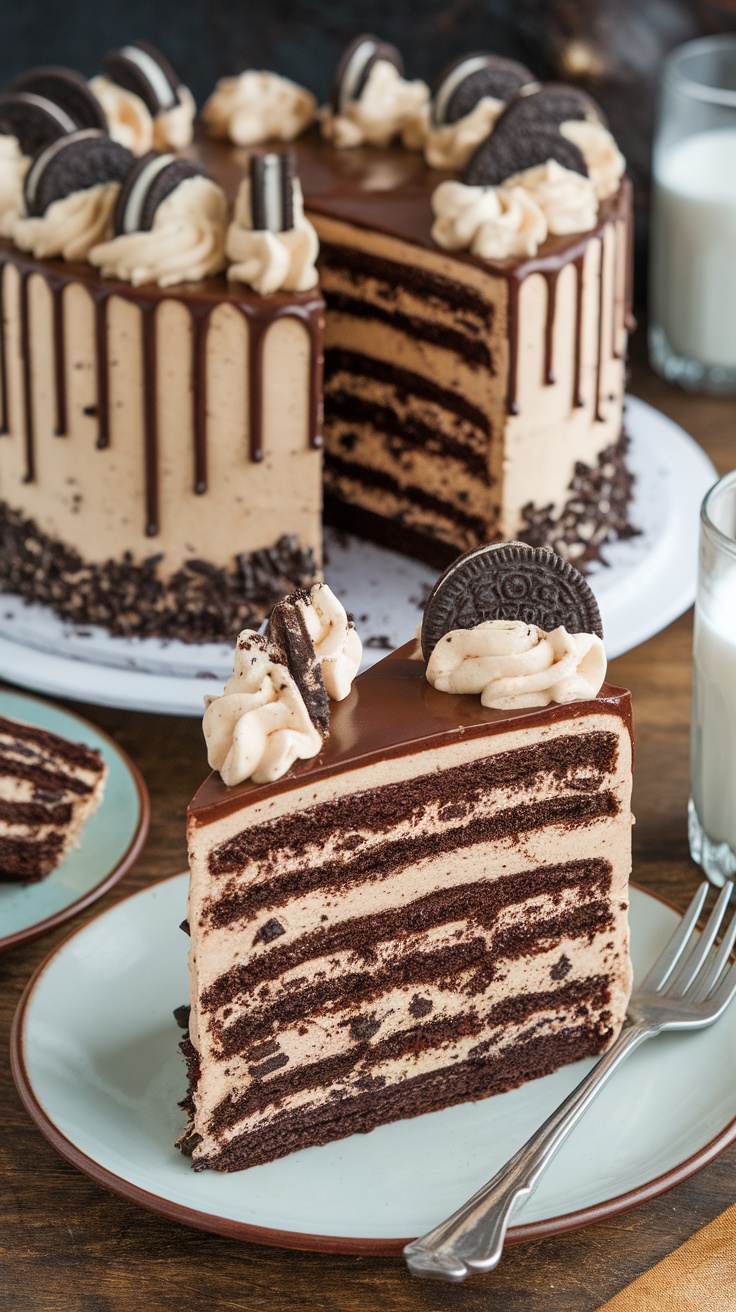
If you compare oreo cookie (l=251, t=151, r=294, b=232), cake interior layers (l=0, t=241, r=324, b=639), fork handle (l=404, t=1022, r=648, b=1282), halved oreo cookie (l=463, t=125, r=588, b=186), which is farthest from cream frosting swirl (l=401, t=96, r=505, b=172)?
fork handle (l=404, t=1022, r=648, b=1282)

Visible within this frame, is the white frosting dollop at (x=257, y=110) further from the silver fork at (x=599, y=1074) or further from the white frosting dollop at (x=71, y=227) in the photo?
the silver fork at (x=599, y=1074)

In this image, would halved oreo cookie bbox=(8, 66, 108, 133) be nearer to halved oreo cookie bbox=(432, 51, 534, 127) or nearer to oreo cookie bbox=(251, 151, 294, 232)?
oreo cookie bbox=(251, 151, 294, 232)

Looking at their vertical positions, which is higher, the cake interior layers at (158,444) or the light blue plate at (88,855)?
the cake interior layers at (158,444)

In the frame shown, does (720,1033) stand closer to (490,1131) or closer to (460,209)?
(490,1131)

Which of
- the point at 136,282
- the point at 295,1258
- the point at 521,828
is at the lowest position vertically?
the point at 295,1258

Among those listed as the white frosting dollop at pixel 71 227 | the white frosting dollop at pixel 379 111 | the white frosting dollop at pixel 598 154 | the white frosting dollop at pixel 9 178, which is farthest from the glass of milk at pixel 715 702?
the white frosting dollop at pixel 379 111

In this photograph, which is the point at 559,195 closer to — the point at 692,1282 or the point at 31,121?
the point at 31,121

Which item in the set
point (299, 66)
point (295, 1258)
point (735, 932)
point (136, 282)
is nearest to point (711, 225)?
point (299, 66)
